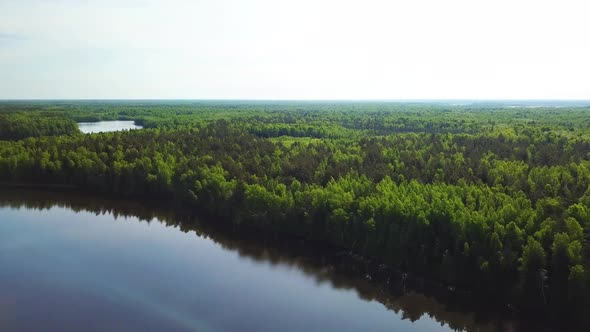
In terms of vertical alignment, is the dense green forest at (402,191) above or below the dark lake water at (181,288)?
above

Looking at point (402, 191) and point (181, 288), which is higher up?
point (402, 191)

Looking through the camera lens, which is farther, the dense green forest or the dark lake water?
the dense green forest

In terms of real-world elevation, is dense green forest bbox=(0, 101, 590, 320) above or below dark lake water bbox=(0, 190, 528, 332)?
above

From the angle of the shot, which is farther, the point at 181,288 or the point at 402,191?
the point at 402,191

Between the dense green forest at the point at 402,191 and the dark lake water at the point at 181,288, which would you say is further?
the dense green forest at the point at 402,191
